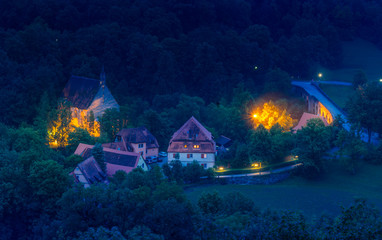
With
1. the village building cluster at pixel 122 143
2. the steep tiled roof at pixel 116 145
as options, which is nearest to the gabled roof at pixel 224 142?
the village building cluster at pixel 122 143

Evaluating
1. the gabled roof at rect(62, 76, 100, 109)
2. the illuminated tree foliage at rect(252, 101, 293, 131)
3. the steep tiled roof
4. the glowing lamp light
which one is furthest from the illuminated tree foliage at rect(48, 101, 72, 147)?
the illuminated tree foliage at rect(252, 101, 293, 131)

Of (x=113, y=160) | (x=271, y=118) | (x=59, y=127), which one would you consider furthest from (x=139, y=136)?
(x=271, y=118)

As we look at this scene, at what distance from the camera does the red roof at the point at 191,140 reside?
4438 cm

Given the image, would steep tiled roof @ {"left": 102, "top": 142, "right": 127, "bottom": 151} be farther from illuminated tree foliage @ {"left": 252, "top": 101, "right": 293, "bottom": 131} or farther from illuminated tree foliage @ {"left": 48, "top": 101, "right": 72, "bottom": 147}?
illuminated tree foliage @ {"left": 252, "top": 101, "right": 293, "bottom": 131}

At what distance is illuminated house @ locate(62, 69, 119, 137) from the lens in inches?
2041

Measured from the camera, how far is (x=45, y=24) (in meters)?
67.6

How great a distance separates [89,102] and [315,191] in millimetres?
27764

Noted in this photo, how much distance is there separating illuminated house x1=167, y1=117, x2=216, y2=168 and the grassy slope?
171 inches

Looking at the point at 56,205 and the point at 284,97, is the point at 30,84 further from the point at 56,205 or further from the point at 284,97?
the point at 284,97

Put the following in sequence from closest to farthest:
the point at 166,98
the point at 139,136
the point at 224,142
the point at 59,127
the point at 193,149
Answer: the point at 193,149, the point at 139,136, the point at 59,127, the point at 224,142, the point at 166,98

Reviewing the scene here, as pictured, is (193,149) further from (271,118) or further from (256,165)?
(271,118)

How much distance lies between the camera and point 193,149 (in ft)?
146

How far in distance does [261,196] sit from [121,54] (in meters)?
36.8

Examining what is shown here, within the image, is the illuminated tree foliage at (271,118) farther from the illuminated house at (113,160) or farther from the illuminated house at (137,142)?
the illuminated house at (113,160)
